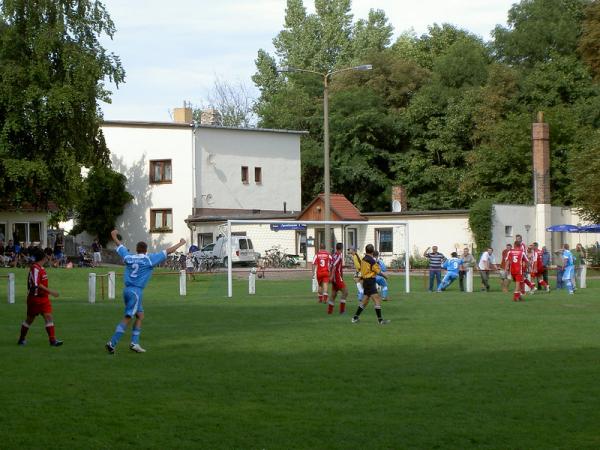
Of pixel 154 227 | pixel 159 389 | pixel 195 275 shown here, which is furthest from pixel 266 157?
pixel 159 389

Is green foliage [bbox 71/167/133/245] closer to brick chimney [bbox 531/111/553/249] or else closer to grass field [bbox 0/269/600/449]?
brick chimney [bbox 531/111/553/249]

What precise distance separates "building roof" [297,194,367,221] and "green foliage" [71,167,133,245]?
12.1 meters

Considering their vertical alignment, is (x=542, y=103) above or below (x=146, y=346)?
above

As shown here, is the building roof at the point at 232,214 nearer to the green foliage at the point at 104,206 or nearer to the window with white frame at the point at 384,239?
the green foliage at the point at 104,206

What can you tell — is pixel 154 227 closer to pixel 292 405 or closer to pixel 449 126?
pixel 449 126

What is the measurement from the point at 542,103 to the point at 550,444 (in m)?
63.6

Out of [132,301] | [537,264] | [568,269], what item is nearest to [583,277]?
[537,264]

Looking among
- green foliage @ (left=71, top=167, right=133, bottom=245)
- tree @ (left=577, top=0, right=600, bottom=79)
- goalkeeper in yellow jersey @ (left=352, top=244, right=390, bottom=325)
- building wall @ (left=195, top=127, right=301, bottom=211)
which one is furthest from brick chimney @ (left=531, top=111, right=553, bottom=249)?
goalkeeper in yellow jersey @ (left=352, top=244, right=390, bottom=325)

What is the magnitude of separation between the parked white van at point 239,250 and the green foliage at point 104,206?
46.4ft

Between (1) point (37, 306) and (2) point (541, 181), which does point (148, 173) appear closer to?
(2) point (541, 181)

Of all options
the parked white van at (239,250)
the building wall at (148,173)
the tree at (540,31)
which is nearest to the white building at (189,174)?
the building wall at (148,173)

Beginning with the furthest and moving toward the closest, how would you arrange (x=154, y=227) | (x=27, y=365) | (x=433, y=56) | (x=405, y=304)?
(x=433, y=56) < (x=154, y=227) < (x=405, y=304) < (x=27, y=365)

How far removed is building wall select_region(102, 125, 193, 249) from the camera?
6656 centimetres

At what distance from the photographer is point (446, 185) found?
244 ft
